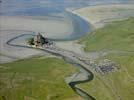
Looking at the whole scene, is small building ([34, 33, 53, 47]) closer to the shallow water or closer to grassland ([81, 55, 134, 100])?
the shallow water

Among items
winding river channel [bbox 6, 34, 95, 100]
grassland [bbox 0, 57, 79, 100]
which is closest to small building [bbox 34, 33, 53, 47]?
winding river channel [bbox 6, 34, 95, 100]

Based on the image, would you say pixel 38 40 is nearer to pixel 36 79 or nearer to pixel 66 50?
pixel 66 50

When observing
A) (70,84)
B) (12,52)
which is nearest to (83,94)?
(70,84)

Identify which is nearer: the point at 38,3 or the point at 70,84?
the point at 70,84

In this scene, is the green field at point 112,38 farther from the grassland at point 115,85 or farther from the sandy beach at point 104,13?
the grassland at point 115,85

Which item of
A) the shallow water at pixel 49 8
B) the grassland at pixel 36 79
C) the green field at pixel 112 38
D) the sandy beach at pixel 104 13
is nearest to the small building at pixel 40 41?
the green field at pixel 112 38

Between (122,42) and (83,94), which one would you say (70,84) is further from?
(122,42)

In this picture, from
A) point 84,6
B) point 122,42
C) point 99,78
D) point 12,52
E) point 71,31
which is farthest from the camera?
point 84,6
